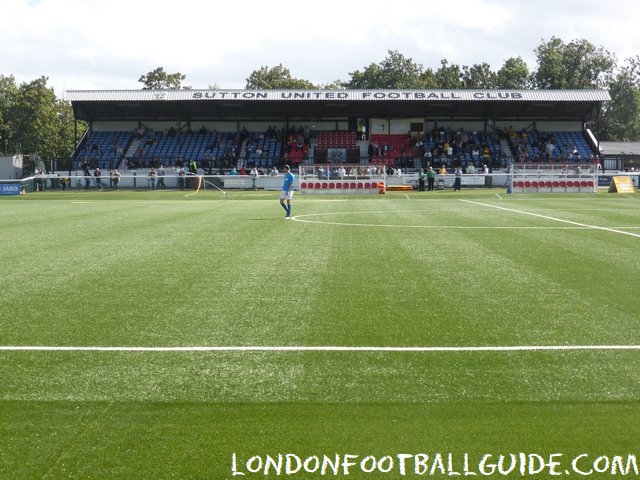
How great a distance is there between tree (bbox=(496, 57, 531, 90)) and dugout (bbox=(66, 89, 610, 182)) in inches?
1559

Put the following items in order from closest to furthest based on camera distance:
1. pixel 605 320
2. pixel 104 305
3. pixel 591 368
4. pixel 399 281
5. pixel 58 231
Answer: pixel 591 368, pixel 605 320, pixel 104 305, pixel 399 281, pixel 58 231

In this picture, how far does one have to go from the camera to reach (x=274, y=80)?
110 m

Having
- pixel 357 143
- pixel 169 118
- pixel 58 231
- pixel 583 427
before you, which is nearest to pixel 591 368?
pixel 583 427

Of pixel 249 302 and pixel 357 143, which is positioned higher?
pixel 357 143

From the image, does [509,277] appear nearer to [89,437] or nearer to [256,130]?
[89,437]

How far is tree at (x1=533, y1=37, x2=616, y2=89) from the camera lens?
10350 centimetres

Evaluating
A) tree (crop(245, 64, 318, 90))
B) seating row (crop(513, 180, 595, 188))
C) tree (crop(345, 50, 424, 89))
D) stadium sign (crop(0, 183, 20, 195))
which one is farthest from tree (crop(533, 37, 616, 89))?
stadium sign (crop(0, 183, 20, 195))

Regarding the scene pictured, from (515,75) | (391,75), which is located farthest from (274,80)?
(515,75)

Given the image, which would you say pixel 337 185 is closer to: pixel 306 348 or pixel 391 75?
pixel 306 348

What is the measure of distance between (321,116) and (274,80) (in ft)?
144

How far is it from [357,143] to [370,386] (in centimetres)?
6259

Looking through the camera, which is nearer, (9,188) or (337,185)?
(337,185)

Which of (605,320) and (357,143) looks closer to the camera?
(605,320)

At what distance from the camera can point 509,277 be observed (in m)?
10.3
